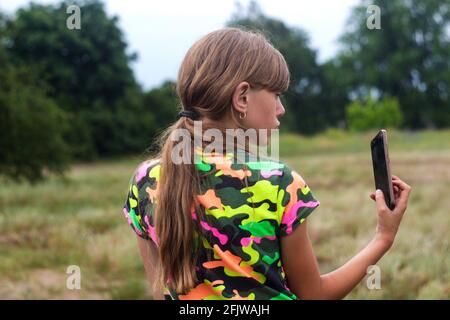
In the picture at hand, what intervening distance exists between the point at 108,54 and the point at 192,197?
40655mm

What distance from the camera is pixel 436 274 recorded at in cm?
557

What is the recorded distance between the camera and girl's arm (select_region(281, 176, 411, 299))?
5.52 feet

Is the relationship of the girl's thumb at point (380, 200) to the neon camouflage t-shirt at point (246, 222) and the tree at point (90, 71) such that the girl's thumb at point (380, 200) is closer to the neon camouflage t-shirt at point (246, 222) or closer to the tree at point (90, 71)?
the neon camouflage t-shirt at point (246, 222)

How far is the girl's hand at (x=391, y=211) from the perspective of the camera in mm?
1752

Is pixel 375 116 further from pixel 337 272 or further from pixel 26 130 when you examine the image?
pixel 337 272

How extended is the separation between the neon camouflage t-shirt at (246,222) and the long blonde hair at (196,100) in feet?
0.11

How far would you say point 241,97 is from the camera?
1.73 meters

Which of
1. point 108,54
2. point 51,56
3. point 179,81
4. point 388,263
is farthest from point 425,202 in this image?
point 108,54

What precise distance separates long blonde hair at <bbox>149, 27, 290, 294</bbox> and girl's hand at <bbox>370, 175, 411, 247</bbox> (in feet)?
1.28

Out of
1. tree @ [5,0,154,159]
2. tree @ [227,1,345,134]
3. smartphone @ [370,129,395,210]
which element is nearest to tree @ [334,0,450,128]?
tree @ [227,1,345,134]

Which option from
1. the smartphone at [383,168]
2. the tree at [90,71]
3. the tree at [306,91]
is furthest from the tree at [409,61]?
the smartphone at [383,168]

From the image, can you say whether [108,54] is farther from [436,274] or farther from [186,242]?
[186,242]

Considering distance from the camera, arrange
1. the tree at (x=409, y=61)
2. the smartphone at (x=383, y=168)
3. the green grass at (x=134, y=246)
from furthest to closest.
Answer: the tree at (x=409, y=61) < the green grass at (x=134, y=246) < the smartphone at (x=383, y=168)

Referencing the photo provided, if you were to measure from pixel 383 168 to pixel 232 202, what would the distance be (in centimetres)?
42
